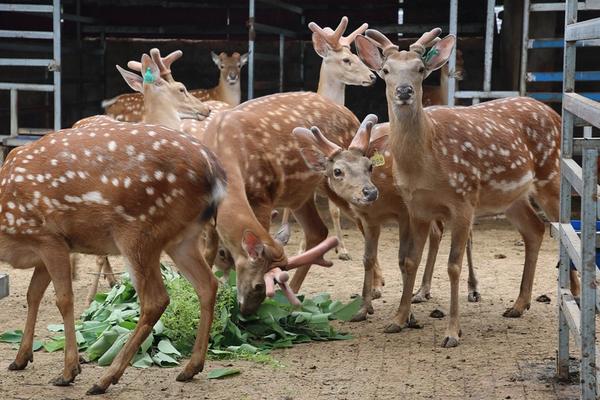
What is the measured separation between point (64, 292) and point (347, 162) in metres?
2.21

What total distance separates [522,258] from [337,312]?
3134mm

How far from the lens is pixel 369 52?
23.9ft

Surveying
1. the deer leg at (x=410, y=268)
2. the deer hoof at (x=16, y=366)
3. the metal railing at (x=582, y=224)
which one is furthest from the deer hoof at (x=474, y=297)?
the deer hoof at (x=16, y=366)

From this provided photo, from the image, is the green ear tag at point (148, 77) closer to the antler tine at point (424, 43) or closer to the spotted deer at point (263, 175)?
the spotted deer at point (263, 175)

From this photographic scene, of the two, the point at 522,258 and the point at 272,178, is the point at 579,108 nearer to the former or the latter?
the point at 272,178

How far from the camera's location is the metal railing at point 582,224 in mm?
4531

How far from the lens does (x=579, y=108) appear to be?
4.80 meters

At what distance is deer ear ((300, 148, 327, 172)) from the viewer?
7.14m

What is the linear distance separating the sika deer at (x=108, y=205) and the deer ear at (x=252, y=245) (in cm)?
41

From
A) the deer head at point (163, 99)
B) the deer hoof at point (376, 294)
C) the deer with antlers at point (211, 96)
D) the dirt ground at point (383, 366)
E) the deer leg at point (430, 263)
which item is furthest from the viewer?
the deer with antlers at point (211, 96)

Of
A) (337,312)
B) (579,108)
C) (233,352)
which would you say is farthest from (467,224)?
(579,108)

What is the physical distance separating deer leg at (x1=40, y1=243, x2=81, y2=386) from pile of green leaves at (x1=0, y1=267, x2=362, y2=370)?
451 millimetres

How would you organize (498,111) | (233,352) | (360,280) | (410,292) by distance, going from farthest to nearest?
(360,280)
(498,111)
(410,292)
(233,352)

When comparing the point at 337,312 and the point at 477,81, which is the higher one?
the point at 477,81
